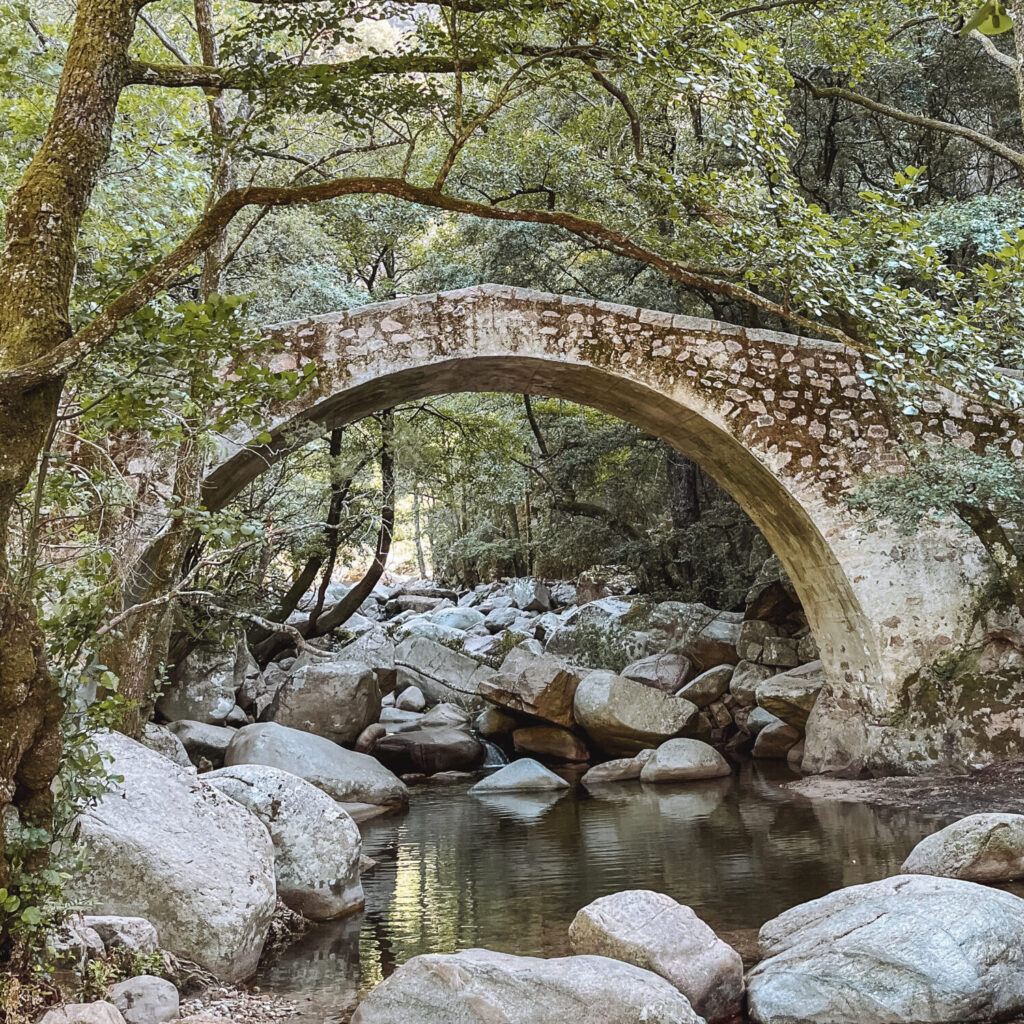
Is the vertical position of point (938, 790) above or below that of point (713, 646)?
below

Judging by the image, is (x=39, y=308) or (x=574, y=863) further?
(x=574, y=863)

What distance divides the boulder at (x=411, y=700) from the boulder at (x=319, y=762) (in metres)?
3.20

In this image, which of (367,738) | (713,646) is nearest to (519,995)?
(367,738)

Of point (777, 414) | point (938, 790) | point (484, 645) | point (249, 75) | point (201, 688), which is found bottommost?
point (938, 790)

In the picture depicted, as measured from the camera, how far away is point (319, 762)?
7996 mm

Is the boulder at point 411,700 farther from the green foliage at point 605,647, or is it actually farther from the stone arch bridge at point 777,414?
the stone arch bridge at point 777,414

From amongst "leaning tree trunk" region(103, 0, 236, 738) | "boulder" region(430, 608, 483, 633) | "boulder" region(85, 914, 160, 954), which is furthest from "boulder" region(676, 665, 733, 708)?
"boulder" region(85, 914, 160, 954)

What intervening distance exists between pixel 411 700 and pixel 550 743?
202 cm

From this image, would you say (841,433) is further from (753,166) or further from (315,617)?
(315,617)

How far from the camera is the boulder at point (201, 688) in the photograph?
980 cm

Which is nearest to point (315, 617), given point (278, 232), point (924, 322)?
point (278, 232)

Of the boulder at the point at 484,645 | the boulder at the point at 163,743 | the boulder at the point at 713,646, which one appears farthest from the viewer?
the boulder at the point at 484,645

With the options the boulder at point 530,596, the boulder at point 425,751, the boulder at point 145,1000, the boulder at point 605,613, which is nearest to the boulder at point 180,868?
the boulder at point 145,1000

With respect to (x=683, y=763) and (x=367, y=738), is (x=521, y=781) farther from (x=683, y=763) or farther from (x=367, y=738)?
(x=367, y=738)
